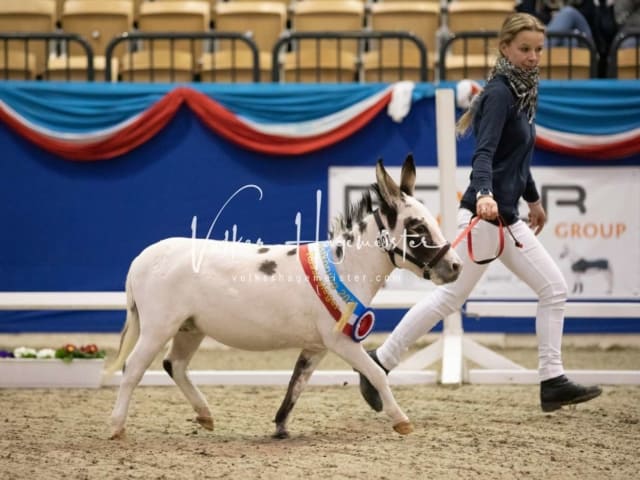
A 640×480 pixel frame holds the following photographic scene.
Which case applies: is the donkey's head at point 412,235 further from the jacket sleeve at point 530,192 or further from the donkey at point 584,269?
the donkey at point 584,269

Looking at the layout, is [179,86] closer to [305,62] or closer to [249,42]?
[249,42]

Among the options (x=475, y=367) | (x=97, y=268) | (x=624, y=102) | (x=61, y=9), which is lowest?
(x=475, y=367)

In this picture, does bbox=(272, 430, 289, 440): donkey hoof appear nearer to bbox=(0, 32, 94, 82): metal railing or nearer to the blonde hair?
the blonde hair

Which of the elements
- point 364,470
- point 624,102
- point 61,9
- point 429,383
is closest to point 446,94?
point 429,383

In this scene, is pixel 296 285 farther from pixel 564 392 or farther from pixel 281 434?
pixel 564 392

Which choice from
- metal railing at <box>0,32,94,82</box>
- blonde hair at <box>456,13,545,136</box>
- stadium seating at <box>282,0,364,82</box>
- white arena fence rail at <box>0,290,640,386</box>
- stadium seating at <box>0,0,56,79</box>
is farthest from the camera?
stadium seating at <box>0,0,56,79</box>

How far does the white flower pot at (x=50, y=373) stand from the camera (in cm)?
732

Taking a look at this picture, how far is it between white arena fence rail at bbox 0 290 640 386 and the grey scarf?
6.40 ft

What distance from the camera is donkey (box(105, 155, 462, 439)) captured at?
5191mm

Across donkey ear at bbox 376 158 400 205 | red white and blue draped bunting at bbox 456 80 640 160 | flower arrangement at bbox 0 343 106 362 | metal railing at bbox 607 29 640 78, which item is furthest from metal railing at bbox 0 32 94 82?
donkey ear at bbox 376 158 400 205

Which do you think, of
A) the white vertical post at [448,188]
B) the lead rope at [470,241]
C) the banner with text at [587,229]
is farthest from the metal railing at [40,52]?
the lead rope at [470,241]

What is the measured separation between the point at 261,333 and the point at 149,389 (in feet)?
7.23

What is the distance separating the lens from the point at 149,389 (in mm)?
7219

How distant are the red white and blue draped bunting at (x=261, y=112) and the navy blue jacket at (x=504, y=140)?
11.6 feet
